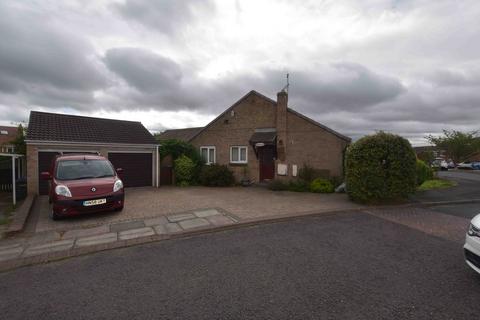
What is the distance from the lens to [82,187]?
258 inches

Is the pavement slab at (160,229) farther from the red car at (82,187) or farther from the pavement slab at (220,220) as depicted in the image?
the red car at (82,187)

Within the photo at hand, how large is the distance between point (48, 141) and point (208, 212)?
9.18 meters

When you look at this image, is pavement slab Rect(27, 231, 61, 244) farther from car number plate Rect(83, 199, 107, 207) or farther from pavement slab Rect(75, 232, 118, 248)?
car number plate Rect(83, 199, 107, 207)

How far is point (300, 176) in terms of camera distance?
1305cm

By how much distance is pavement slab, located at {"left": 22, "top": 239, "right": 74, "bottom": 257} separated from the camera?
452 cm

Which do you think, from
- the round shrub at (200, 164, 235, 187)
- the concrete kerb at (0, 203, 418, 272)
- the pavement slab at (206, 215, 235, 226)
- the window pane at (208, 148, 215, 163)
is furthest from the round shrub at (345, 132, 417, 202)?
the window pane at (208, 148, 215, 163)

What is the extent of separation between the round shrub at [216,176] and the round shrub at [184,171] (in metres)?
0.74

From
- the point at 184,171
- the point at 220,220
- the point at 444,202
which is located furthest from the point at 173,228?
the point at 444,202

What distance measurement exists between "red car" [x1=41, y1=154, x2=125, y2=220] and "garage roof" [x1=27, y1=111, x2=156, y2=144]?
5.21m

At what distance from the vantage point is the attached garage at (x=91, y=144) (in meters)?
11.0

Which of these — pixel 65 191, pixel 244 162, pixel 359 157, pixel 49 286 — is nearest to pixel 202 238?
pixel 49 286

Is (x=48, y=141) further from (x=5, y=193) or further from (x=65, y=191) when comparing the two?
(x=65, y=191)

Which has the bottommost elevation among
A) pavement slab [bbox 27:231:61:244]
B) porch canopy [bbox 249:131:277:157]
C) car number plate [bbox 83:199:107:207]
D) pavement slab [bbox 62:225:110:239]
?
pavement slab [bbox 27:231:61:244]

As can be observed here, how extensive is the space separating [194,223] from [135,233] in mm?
1449
